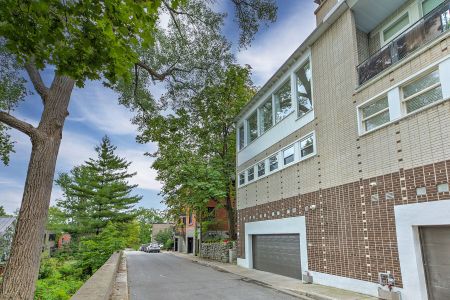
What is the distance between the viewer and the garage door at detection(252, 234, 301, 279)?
14.0m

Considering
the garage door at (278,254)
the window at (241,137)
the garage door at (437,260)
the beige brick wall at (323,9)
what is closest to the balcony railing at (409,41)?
the garage door at (437,260)

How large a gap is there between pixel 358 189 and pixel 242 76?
20.7 ft

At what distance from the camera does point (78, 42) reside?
4574 millimetres

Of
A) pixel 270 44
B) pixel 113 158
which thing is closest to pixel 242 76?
pixel 270 44

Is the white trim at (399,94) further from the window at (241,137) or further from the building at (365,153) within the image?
the window at (241,137)

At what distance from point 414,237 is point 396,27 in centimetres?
740

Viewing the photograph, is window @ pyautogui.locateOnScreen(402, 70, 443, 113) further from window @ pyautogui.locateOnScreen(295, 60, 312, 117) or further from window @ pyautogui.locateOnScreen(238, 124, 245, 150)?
window @ pyautogui.locateOnScreen(238, 124, 245, 150)

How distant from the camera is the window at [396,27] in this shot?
1072cm

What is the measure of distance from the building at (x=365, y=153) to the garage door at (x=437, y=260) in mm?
25

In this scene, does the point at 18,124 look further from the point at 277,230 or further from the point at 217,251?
the point at 217,251

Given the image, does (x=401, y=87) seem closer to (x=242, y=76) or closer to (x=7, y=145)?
(x=242, y=76)

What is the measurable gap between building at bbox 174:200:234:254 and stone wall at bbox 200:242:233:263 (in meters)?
2.32

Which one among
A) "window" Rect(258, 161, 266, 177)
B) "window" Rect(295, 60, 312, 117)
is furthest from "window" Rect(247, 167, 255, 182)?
"window" Rect(295, 60, 312, 117)

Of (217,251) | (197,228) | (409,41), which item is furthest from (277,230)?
(197,228)
